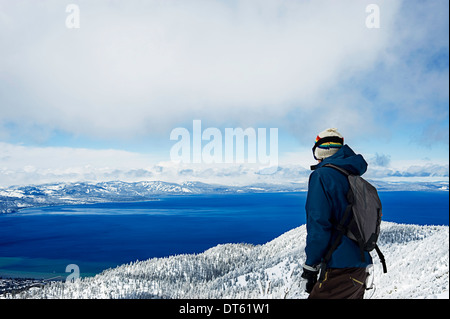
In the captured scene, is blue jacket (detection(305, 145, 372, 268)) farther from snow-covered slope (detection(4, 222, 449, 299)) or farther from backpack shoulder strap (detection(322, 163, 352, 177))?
snow-covered slope (detection(4, 222, 449, 299))

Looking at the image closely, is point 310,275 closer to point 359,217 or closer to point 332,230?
point 332,230

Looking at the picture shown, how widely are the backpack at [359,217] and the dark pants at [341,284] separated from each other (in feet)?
0.58

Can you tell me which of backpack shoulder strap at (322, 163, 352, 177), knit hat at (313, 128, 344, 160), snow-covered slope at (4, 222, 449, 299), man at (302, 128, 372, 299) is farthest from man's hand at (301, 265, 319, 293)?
snow-covered slope at (4, 222, 449, 299)

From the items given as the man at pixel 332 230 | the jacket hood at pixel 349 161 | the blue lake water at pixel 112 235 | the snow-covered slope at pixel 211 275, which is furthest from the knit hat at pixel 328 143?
the blue lake water at pixel 112 235

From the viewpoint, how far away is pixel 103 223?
17175cm

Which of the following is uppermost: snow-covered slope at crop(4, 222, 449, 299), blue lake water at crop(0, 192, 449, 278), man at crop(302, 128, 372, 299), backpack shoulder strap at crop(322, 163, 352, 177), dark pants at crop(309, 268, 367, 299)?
backpack shoulder strap at crop(322, 163, 352, 177)

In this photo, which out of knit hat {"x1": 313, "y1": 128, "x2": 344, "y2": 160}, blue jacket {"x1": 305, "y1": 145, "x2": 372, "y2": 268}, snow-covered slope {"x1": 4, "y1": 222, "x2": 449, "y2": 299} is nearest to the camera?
blue jacket {"x1": 305, "y1": 145, "x2": 372, "y2": 268}

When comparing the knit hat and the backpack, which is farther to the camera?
the knit hat

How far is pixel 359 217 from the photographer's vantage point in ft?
8.78

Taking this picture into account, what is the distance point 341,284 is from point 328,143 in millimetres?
1518

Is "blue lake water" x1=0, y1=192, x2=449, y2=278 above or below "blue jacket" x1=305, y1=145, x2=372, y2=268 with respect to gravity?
below

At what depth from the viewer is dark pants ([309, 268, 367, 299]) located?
287 centimetres
